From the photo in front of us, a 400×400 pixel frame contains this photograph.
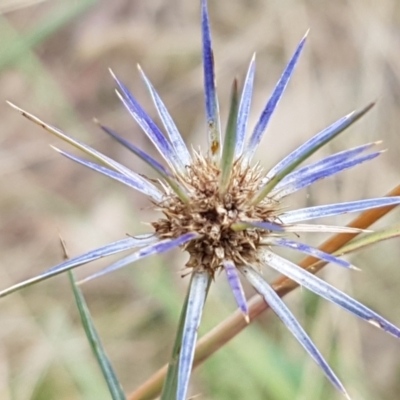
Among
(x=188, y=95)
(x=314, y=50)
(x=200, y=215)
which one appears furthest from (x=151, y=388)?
(x=314, y=50)

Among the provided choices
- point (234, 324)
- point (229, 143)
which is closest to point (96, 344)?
point (234, 324)

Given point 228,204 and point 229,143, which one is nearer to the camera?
point 229,143

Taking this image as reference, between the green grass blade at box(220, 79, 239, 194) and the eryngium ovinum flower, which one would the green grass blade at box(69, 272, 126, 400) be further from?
the green grass blade at box(220, 79, 239, 194)

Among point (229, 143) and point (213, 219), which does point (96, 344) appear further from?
point (229, 143)

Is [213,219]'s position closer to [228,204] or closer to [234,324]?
[228,204]

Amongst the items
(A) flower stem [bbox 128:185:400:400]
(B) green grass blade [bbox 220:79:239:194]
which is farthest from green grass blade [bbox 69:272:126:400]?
(B) green grass blade [bbox 220:79:239:194]

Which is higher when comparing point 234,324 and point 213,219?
point 213,219

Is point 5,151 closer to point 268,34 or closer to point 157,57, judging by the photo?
point 157,57
